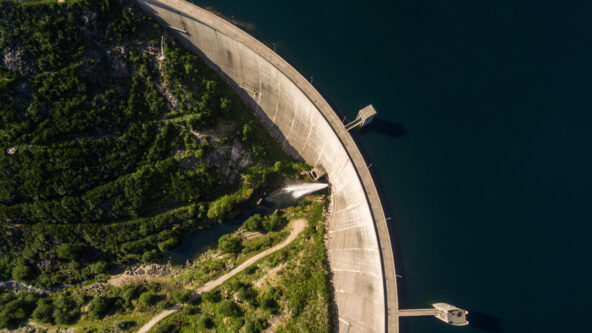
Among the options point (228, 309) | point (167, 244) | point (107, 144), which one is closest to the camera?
point (107, 144)

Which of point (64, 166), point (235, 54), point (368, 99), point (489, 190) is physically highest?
point (235, 54)

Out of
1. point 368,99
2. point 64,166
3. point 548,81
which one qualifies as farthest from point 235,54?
point 548,81

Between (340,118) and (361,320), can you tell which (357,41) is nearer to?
(340,118)

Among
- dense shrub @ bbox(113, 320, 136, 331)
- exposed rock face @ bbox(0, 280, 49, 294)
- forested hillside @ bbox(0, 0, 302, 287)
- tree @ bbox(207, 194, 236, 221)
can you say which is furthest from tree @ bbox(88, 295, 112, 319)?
tree @ bbox(207, 194, 236, 221)

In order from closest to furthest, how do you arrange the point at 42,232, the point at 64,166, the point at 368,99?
1. the point at 64,166
2. the point at 42,232
3. the point at 368,99

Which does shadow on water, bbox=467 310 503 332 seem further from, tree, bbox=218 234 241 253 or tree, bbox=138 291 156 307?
tree, bbox=138 291 156 307

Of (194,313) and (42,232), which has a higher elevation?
(42,232)

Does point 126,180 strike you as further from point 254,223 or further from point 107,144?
point 254,223

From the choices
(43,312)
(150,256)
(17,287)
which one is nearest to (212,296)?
(150,256)
